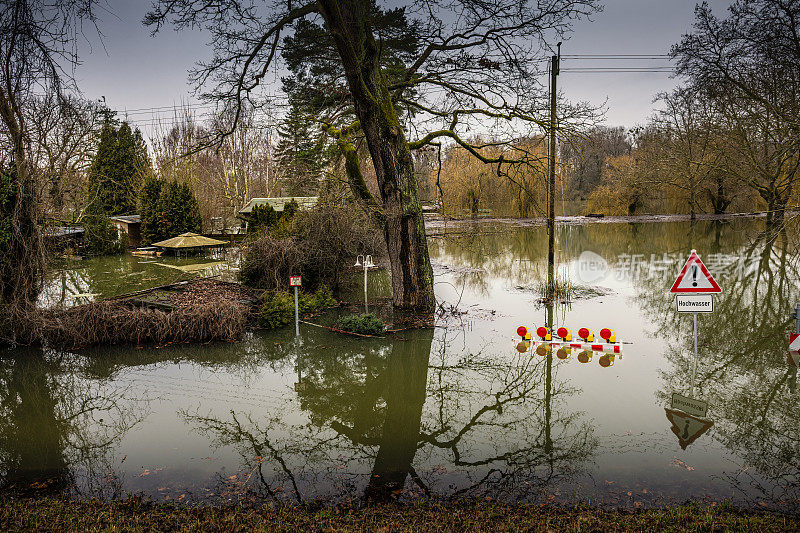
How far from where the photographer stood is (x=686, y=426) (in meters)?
6.32

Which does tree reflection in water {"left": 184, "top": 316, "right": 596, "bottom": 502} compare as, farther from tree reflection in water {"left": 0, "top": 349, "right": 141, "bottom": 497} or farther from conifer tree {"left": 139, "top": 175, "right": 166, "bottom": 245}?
conifer tree {"left": 139, "top": 175, "right": 166, "bottom": 245}

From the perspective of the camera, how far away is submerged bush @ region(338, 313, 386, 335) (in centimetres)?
Result: 1159

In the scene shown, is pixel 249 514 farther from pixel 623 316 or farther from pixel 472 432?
pixel 623 316

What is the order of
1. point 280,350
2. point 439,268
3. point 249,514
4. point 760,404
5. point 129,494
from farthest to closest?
point 439,268 → point 280,350 → point 760,404 → point 129,494 → point 249,514

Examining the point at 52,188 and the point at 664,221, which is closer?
the point at 52,188

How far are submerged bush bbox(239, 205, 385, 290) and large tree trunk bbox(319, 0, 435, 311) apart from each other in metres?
2.56

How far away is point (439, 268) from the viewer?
75.4 feet

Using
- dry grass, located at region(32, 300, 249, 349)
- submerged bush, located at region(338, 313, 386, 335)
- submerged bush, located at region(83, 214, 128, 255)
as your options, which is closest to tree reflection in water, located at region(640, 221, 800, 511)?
submerged bush, located at region(338, 313, 386, 335)

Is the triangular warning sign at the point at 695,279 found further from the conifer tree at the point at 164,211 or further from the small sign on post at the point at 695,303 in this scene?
the conifer tree at the point at 164,211

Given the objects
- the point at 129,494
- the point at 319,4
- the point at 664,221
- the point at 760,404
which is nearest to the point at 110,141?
the point at 319,4

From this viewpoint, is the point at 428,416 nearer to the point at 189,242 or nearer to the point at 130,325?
the point at 130,325

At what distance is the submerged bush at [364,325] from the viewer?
38.0 ft

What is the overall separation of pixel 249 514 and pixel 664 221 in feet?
161

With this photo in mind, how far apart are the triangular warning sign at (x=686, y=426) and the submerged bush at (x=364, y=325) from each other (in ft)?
21.2
